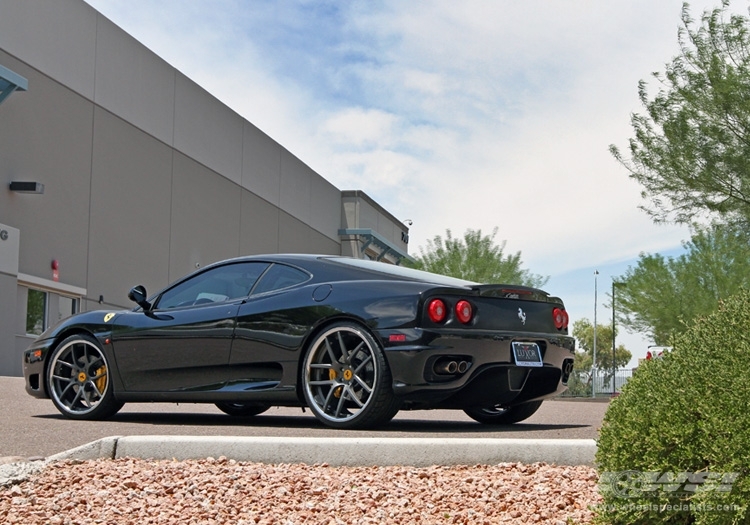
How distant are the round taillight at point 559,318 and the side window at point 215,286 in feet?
7.04

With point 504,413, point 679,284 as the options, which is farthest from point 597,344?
point 504,413

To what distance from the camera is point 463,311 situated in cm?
695

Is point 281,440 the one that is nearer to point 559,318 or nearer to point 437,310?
point 437,310

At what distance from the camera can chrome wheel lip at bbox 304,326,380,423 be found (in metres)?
6.88

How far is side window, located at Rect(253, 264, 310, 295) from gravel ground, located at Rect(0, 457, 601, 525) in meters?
2.57

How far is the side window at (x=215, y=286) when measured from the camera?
7996mm

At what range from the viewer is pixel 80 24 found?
30672mm

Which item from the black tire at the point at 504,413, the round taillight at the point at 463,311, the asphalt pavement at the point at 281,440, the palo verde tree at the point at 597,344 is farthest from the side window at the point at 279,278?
the palo verde tree at the point at 597,344

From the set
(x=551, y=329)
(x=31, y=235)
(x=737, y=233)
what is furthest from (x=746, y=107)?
(x=31, y=235)

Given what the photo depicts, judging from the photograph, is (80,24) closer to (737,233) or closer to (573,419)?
(737,233)

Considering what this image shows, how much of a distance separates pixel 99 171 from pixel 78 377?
23.9m

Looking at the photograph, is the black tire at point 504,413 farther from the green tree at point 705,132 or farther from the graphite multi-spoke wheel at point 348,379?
the green tree at point 705,132

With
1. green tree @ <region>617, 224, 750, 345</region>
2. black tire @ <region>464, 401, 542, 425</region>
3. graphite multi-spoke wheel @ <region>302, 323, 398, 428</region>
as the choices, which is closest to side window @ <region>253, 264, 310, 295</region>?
graphite multi-spoke wheel @ <region>302, 323, 398, 428</region>

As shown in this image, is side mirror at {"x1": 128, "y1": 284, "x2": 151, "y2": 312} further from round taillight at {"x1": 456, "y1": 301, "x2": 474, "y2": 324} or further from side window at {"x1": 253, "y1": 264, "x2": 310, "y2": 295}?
round taillight at {"x1": 456, "y1": 301, "x2": 474, "y2": 324}
